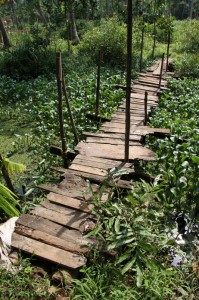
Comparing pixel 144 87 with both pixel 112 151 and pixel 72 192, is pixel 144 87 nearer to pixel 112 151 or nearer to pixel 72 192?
pixel 112 151

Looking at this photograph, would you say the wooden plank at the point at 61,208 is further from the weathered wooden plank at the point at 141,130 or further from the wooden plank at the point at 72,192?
the weathered wooden plank at the point at 141,130

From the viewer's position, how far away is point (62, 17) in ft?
53.0

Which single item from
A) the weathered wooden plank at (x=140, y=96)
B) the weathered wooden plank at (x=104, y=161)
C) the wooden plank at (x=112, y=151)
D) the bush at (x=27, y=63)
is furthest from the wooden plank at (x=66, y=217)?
the bush at (x=27, y=63)

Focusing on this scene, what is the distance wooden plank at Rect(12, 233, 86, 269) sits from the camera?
10.2 feet

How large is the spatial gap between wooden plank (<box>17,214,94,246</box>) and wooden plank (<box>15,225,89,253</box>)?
4 cm

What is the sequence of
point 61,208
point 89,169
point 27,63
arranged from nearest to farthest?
point 61,208, point 89,169, point 27,63

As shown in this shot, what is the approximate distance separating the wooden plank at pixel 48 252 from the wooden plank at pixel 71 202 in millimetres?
671

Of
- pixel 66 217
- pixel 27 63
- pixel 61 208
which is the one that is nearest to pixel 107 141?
pixel 61 208

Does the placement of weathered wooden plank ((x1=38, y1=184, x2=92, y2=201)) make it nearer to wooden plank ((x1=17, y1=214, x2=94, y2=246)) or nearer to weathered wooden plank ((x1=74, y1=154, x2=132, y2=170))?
wooden plank ((x1=17, y1=214, x2=94, y2=246))

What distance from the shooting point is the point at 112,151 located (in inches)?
206

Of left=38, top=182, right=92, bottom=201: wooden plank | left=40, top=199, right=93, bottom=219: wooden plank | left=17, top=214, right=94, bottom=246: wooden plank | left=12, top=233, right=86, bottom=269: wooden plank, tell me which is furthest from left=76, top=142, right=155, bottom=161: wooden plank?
left=12, top=233, right=86, bottom=269: wooden plank

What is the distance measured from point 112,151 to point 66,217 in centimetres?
183

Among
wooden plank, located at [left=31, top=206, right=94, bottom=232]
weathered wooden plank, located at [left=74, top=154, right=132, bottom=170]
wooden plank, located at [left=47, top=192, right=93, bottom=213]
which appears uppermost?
weathered wooden plank, located at [left=74, top=154, right=132, bottom=170]

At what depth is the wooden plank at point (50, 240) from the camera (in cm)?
326
